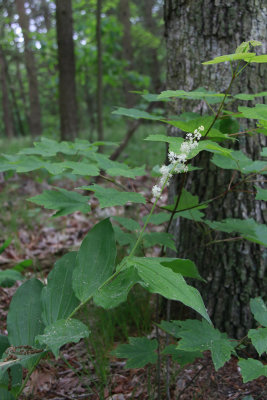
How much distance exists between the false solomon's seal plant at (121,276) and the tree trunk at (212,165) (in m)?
0.38

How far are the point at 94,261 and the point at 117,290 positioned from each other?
0.25 meters

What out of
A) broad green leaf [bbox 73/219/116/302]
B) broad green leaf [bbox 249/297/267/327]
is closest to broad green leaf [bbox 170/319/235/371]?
broad green leaf [bbox 249/297/267/327]

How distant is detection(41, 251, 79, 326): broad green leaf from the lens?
1359 mm

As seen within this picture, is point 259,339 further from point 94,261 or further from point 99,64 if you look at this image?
point 99,64

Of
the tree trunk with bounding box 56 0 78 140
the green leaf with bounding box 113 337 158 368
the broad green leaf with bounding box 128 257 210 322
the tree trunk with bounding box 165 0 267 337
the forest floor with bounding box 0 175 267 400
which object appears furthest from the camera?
the tree trunk with bounding box 56 0 78 140

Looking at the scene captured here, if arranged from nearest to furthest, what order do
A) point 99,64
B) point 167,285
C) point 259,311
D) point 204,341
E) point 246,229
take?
point 167,285, point 204,341, point 259,311, point 246,229, point 99,64

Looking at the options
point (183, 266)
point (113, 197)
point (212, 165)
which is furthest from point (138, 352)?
point (212, 165)

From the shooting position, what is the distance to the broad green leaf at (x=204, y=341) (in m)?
1.31

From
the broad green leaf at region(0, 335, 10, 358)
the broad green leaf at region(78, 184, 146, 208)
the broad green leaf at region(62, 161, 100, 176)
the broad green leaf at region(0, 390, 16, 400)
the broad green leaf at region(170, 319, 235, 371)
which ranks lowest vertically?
the broad green leaf at region(0, 390, 16, 400)

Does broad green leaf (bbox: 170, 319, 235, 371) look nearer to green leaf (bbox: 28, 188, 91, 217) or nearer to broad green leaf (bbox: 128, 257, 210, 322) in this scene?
broad green leaf (bbox: 128, 257, 210, 322)

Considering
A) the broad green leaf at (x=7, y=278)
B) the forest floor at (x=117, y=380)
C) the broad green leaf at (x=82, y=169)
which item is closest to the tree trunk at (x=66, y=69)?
the forest floor at (x=117, y=380)

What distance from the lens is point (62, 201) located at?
163 cm

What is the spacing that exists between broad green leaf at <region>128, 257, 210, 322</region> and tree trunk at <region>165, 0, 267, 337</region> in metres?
1.04

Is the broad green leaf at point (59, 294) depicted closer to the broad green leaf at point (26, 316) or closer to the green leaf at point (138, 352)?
the broad green leaf at point (26, 316)
